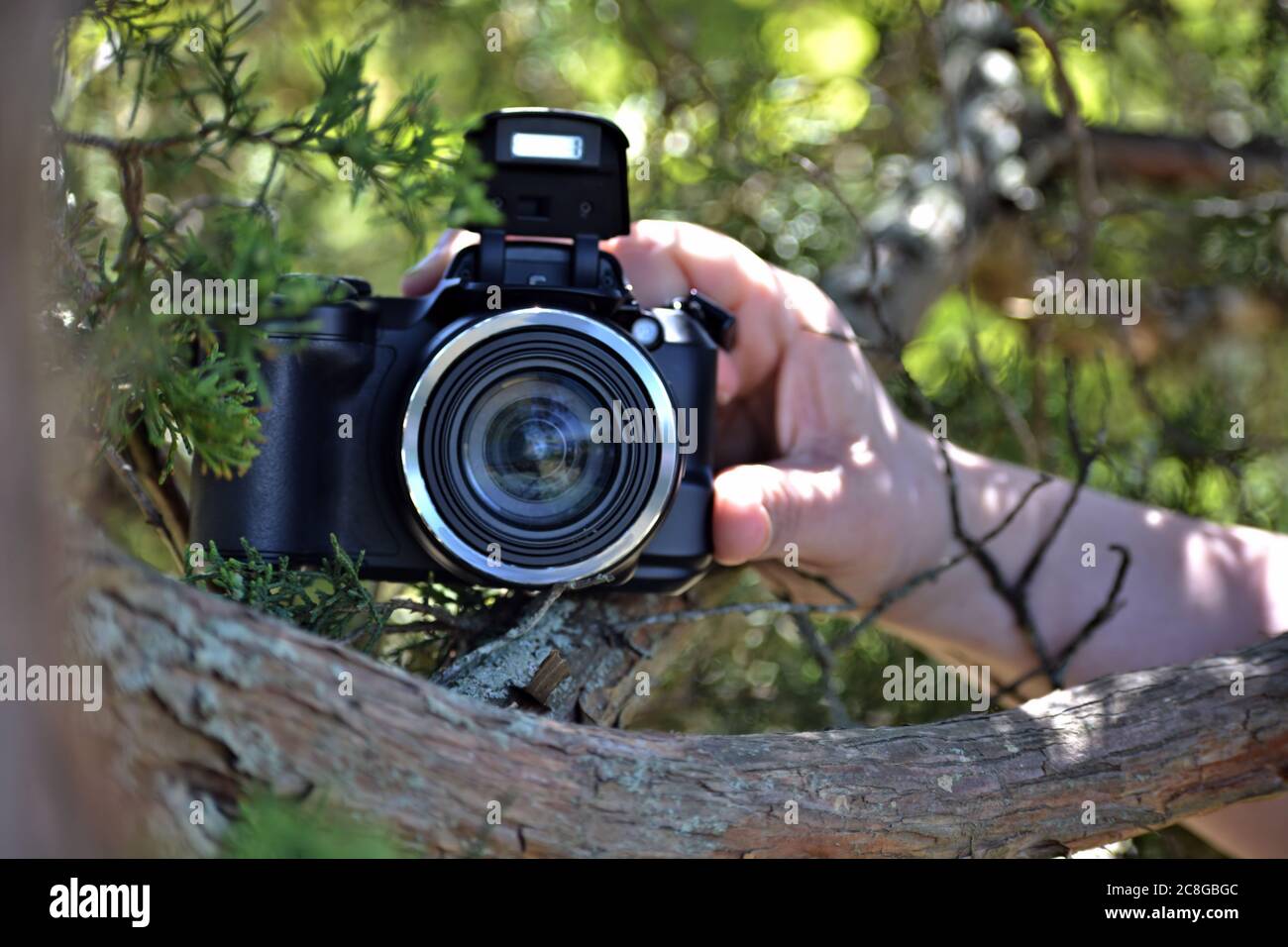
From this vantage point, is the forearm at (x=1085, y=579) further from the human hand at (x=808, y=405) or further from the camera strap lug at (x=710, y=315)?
the camera strap lug at (x=710, y=315)

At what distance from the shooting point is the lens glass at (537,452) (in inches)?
43.4

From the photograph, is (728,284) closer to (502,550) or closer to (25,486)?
(502,550)

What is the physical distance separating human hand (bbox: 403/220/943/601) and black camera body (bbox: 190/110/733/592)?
0.11 metres

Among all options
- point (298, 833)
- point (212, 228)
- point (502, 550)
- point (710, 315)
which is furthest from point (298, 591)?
point (710, 315)

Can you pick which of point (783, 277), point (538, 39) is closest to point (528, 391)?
point (783, 277)

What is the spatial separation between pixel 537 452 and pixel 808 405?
36cm

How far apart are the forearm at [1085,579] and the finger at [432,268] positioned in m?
0.53

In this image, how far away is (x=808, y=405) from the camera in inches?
53.3

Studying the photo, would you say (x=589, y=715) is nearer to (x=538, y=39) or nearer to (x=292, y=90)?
(x=538, y=39)

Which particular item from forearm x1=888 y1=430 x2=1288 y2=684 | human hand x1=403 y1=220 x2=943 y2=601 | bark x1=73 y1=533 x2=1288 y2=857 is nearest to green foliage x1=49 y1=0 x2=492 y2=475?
bark x1=73 y1=533 x2=1288 y2=857

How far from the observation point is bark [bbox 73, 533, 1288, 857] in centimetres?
65

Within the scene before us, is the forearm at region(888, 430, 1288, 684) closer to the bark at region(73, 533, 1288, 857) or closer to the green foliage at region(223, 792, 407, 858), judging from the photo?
the bark at region(73, 533, 1288, 857)

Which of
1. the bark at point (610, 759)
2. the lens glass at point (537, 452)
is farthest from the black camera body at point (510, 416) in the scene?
the bark at point (610, 759)
